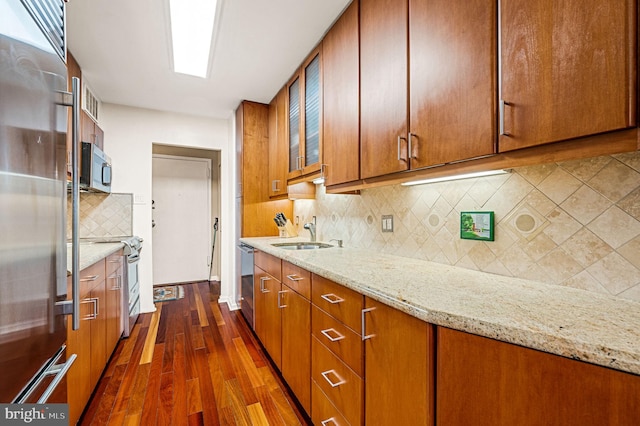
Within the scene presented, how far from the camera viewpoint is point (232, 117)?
356 cm

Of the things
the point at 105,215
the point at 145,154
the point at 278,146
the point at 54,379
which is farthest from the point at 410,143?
the point at 105,215

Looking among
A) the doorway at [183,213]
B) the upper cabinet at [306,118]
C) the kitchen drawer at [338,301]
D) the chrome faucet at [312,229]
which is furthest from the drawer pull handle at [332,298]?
the doorway at [183,213]

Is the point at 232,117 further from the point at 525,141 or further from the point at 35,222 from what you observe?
the point at 525,141

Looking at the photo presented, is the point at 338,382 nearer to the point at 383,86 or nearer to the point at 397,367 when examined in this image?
the point at 397,367

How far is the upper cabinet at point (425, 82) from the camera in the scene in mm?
934

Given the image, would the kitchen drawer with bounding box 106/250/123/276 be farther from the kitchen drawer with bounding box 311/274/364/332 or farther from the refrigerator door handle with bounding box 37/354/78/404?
the kitchen drawer with bounding box 311/274/364/332

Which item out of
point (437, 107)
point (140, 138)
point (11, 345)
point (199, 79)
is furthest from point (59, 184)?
point (140, 138)

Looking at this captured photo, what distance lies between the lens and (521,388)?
2.04 feet

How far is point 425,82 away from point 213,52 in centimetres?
181

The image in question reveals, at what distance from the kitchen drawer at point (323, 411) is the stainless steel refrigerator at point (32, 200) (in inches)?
39.9

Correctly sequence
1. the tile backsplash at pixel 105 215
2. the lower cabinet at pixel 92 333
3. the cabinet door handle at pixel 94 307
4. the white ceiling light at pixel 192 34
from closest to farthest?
the lower cabinet at pixel 92 333 < the cabinet door handle at pixel 94 307 < the white ceiling light at pixel 192 34 < the tile backsplash at pixel 105 215

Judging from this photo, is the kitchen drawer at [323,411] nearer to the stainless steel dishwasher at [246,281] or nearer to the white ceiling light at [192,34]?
the stainless steel dishwasher at [246,281]

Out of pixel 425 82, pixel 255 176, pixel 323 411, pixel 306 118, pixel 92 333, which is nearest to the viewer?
pixel 425 82

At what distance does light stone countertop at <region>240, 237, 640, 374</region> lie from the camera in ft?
1.83
